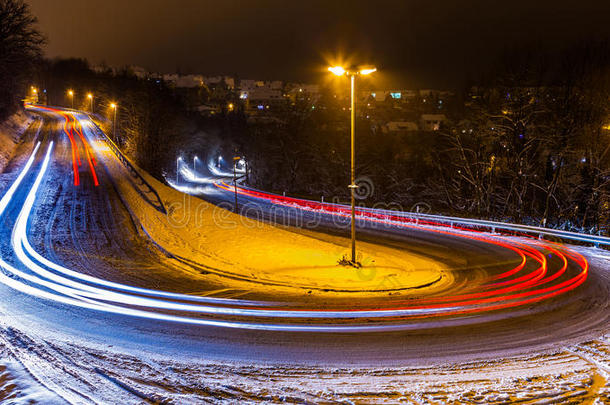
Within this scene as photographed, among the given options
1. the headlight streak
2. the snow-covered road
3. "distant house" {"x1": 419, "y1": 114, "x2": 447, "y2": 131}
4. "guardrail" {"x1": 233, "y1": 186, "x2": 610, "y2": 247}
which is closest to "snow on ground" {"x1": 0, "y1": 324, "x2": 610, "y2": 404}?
the snow-covered road

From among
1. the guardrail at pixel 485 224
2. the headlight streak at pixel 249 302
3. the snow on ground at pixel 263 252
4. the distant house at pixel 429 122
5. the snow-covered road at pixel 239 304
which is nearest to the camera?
the snow-covered road at pixel 239 304

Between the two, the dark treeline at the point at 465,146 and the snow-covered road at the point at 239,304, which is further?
the dark treeline at the point at 465,146

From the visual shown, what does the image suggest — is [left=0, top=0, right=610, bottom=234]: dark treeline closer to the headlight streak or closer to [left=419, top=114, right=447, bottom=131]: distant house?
the headlight streak

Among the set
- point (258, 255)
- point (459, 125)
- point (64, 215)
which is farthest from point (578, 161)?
point (64, 215)

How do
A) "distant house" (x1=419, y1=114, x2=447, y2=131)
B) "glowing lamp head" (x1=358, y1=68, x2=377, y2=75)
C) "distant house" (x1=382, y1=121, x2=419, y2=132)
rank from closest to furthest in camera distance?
"glowing lamp head" (x1=358, y1=68, x2=377, y2=75)
"distant house" (x1=382, y1=121, x2=419, y2=132)
"distant house" (x1=419, y1=114, x2=447, y2=131)

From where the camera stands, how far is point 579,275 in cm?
1417

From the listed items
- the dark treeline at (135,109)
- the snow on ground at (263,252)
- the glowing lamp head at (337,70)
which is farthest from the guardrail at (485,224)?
the dark treeline at (135,109)

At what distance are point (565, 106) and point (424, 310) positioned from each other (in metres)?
26.4

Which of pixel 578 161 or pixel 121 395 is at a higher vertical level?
pixel 578 161

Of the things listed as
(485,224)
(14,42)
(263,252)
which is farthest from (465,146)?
(14,42)

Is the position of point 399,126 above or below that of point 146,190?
above

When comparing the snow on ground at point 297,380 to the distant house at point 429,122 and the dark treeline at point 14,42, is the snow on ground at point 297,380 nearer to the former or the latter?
the dark treeline at point 14,42

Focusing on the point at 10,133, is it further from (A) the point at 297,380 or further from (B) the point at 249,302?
(A) the point at 297,380

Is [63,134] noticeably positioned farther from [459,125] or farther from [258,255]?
[459,125]
